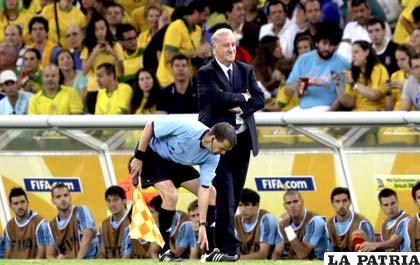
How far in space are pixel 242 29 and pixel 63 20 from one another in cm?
311

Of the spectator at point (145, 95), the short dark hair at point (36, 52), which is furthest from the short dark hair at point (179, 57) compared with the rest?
the short dark hair at point (36, 52)

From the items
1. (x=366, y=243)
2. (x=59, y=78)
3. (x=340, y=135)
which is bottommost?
(x=366, y=243)

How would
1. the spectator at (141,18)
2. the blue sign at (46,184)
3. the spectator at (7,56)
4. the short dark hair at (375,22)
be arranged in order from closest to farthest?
the blue sign at (46,184)
the short dark hair at (375,22)
the spectator at (141,18)
the spectator at (7,56)

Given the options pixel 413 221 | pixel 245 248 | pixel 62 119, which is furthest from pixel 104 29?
pixel 413 221

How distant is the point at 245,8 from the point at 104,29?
190 cm

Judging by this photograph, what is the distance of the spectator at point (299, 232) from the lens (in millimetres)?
16484

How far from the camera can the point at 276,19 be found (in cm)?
2006

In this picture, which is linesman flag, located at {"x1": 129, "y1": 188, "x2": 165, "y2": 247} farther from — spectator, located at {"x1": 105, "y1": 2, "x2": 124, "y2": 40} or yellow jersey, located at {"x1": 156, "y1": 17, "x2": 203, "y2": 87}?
spectator, located at {"x1": 105, "y1": 2, "x2": 124, "y2": 40}

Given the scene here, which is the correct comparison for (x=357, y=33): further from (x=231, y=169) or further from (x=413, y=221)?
(x=231, y=169)

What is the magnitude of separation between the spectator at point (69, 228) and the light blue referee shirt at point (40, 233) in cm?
8

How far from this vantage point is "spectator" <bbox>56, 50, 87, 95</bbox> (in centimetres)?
Answer: 2084

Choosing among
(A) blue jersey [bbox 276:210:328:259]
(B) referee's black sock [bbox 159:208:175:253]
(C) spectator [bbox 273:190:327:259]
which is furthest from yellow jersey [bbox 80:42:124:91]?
(B) referee's black sock [bbox 159:208:175:253]

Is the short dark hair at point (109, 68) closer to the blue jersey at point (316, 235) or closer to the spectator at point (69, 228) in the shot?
the spectator at point (69, 228)

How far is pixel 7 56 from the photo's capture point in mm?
22203
